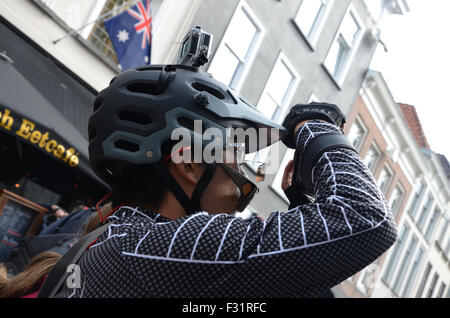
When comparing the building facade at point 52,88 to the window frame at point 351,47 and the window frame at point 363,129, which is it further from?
the window frame at point 363,129

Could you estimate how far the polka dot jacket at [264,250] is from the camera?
1255 millimetres

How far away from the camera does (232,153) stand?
5.63ft

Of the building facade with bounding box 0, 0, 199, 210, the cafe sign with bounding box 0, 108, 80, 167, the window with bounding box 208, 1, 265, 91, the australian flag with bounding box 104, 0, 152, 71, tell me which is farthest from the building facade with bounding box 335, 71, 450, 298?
the cafe sign with bounding box 0, 108, 80, 167

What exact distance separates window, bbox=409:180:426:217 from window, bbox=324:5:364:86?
29.3 ft

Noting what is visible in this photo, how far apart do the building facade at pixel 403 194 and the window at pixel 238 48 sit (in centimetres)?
495

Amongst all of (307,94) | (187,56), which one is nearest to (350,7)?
(307,94)

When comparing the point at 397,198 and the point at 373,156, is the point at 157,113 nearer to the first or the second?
the point at 373,156

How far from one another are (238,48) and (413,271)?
15.5 metres

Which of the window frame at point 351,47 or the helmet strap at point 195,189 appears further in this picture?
the window frame at point 351,47

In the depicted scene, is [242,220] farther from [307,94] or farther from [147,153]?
[307,94]

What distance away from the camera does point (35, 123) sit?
208 inches

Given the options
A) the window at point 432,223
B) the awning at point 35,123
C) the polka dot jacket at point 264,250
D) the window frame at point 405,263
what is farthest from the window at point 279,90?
the window at point 432,223

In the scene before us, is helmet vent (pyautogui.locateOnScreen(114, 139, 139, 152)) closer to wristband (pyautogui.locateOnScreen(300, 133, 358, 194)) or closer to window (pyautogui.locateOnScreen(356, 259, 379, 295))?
wristband (pyautogui.locateOnScreen(300, 133, 358, 194))

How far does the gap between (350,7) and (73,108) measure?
9.22 m
